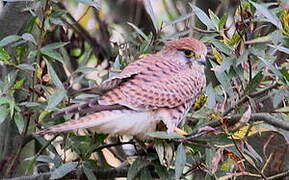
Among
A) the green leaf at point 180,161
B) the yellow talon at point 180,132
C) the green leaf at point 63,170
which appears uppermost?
the yellow talon at point 180,132

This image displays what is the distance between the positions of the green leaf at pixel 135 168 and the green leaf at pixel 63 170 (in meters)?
0.18

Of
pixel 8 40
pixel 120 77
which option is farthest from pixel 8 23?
pixel 120 77

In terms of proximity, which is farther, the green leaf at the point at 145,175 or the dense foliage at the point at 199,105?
the green leaf at the point at 145,175

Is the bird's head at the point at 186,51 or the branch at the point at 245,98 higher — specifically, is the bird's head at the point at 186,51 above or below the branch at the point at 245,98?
above

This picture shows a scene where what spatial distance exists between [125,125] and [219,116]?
44cm

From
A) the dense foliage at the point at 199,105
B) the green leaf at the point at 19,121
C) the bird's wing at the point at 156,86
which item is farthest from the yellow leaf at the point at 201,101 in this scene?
the green leaf at the point at 19,121

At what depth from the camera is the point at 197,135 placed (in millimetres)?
Result: 2203

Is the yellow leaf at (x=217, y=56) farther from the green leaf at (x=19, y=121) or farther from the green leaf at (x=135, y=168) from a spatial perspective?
the green leaf at (x=19, y=121)

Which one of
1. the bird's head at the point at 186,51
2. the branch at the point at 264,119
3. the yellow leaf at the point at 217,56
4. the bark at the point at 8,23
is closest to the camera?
the branch at the point at 264,119

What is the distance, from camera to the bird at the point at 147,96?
2.41 metres

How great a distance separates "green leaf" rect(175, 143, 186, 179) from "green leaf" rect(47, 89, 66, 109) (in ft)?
1.29

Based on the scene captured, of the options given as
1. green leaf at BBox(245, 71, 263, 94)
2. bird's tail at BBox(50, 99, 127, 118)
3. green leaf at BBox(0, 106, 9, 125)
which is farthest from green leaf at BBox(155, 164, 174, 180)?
green leaf at BBox(0, 106, 9, 125)

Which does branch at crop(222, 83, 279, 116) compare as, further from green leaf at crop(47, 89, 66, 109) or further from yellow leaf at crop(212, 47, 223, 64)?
green leaf at crop(47, 89, 66, 109)

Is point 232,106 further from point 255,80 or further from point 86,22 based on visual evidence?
point 86,22
